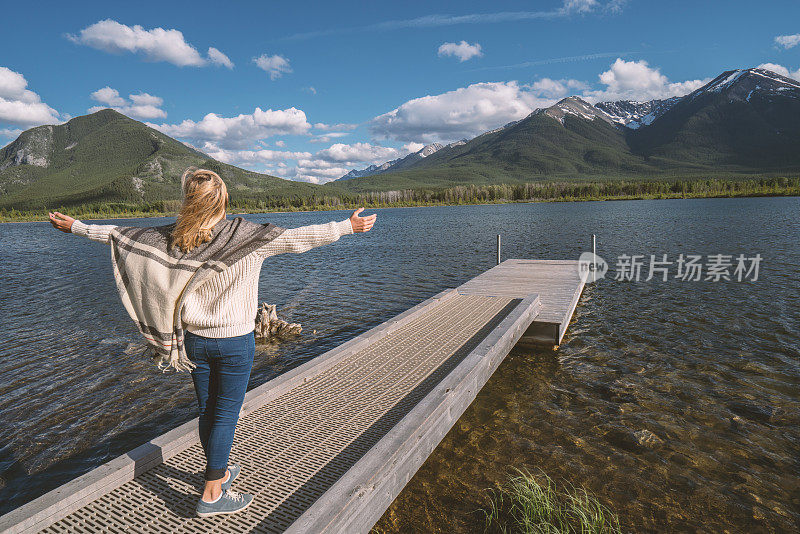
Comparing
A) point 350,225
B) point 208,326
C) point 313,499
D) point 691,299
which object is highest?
point 350,225

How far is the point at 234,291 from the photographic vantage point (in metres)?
3.30

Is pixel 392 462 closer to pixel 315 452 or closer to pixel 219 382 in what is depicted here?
pixel 315 452

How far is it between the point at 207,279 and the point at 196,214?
492mm

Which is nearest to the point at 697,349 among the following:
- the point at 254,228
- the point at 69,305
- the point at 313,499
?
the point at 313,499

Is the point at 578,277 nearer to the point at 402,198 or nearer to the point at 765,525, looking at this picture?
the point at 765,525

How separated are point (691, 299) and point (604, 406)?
32.9 feet

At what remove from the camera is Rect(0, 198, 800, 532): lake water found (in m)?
5.74

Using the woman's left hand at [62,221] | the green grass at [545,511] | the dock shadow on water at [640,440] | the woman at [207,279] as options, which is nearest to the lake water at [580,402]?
the dock shadow on water at [640,440]

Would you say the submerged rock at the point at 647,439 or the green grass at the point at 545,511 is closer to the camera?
the green grass at the point at 545,511

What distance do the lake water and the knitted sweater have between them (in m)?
3.77

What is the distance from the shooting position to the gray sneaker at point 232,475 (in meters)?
4.02

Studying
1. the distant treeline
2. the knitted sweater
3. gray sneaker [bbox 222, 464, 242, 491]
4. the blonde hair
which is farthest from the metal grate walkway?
the distant treeline

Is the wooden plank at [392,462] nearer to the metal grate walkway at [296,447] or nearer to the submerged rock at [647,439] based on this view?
the metal grate walkway at [296,447]

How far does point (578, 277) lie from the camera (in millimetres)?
16875
